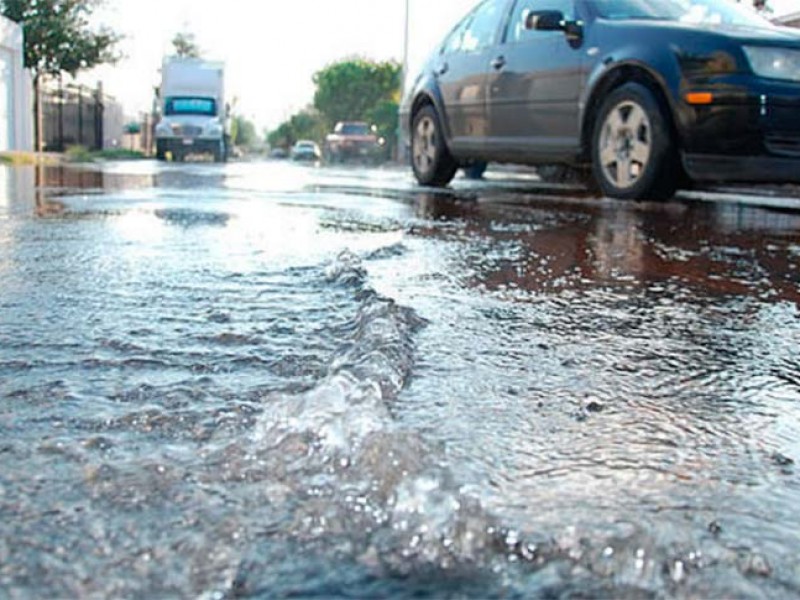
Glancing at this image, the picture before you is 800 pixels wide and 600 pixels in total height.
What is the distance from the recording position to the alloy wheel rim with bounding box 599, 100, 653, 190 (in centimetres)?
586

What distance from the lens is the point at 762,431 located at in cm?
151

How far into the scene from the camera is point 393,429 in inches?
51.7

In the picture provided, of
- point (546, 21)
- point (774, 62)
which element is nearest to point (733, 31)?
point (774, 62)

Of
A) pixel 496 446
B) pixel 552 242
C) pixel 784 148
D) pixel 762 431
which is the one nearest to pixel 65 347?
pixel 496 446

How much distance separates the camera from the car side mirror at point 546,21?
6.39 metres

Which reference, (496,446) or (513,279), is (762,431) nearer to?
(496,446)

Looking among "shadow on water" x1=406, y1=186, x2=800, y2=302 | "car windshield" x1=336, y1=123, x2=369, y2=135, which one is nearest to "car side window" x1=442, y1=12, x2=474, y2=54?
"shadow on water" x1=406, y1=186, x2=800, y2=302

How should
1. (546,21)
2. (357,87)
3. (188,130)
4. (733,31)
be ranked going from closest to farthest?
1. (733,31)
2. (546,21)
3. (188,130)
4. (357,87)

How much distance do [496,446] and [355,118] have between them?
60420 mm

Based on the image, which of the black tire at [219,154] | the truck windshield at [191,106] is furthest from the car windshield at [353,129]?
the black tire at [219,154]

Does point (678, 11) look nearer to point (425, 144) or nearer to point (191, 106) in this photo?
point (425, 144)

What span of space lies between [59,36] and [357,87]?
30879mm

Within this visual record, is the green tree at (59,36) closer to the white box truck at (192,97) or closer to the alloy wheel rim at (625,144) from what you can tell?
the white box truck at (192,97)

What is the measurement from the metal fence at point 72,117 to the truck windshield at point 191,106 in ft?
14.3
